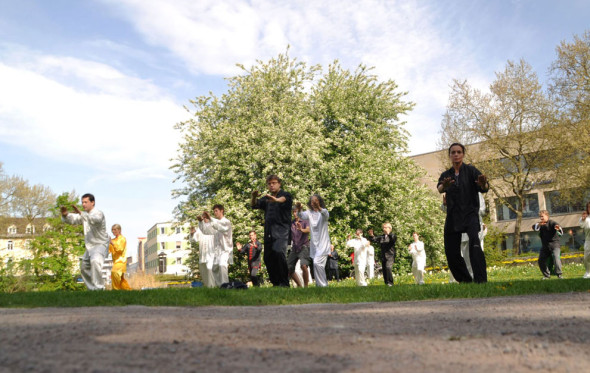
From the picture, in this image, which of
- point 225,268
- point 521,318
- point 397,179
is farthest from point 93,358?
point 397,179

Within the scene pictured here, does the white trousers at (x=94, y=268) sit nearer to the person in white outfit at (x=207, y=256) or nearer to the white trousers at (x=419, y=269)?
the person in white outfit at (x=207, y=256)

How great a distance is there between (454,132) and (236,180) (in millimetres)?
21117

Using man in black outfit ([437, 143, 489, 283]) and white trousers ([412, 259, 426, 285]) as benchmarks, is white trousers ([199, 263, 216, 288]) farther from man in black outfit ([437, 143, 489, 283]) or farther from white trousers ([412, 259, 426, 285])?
man in black outfit ([437, 143, 489, 283])

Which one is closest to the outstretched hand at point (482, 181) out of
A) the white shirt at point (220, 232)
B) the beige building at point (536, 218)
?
the white shirt at point (220, 232)

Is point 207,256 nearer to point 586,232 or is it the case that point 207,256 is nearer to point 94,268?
point 94,268

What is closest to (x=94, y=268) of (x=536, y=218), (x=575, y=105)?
(x=575, y=105)

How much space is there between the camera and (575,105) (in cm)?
3512

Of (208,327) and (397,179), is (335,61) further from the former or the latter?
(208,327)

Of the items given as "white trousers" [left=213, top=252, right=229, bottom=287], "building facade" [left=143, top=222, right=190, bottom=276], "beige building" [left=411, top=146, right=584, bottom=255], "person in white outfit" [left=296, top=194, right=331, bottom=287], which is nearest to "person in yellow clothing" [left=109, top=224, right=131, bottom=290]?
"white trousers" [left=213, top=252, right=229, bottom=287]

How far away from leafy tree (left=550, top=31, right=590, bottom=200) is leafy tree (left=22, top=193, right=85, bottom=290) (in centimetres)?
2841

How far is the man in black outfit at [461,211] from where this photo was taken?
31.8 feet

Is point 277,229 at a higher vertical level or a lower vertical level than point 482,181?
lower

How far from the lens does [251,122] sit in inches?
1192

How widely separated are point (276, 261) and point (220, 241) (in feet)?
11.0
